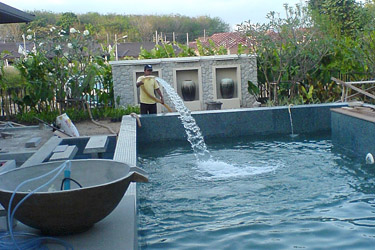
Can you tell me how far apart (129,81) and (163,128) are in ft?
15.3

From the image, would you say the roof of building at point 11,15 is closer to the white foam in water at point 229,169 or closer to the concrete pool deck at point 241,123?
the concrete pool deck at point 241,123

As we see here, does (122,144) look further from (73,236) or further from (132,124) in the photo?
(73,236)

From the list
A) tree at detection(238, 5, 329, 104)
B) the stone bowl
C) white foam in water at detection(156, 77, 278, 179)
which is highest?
tree at detection(238, 5, 329, 104)

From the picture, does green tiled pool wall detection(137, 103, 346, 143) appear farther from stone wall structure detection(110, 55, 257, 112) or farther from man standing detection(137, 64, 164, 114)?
stone wall structure detection(110, 55, 257, 112)

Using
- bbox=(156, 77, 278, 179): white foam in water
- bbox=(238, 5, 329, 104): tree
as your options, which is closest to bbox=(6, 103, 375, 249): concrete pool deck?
bbox=(156, 77, 278, 179): white foam in water

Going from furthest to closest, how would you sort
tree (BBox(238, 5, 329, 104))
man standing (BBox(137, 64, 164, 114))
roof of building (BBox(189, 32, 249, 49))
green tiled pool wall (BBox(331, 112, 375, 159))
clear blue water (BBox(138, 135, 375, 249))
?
1. roof of building (BBox(189, 32, 249, 49))
2. tree (BBox(238, 5, 329, 104))
3. man standing (BBox(137, 64, 164, 114))
4. green tiled pool wall (BBox(331, 112, 375, 159))
5. clear blue water (BBox(138, 135, 375, 249))

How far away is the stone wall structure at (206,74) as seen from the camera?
15172 mm

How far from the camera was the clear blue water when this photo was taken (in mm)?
4703

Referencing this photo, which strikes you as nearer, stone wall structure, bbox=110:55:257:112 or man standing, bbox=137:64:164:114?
man standing, bbox=137:64:164:114

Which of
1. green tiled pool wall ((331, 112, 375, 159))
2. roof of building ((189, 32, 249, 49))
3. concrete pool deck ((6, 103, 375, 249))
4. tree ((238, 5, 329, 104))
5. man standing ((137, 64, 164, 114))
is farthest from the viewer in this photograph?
roof of building ((189, 32, 249, 49))

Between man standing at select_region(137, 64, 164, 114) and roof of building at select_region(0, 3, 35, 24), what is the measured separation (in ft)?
9.07

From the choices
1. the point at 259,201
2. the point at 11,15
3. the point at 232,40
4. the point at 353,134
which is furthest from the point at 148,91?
the point at 232,40

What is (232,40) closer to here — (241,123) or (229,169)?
(241,123)

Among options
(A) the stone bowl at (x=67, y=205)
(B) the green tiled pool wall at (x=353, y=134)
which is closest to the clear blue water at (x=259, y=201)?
(B) the green tiled pool wall at (x=353, y=134)
